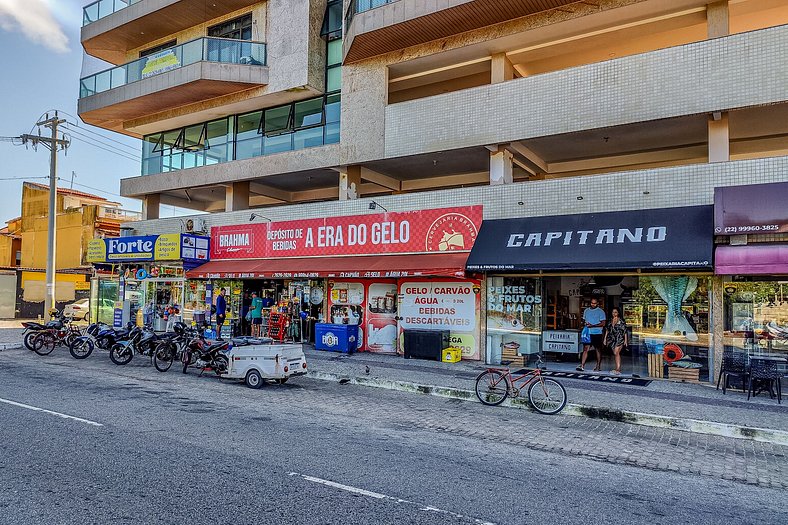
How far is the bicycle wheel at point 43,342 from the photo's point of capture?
55.0 ft

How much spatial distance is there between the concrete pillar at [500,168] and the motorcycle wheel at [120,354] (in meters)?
11.5

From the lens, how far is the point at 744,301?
12.0 metres

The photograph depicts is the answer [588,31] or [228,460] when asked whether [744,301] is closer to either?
[588,31]

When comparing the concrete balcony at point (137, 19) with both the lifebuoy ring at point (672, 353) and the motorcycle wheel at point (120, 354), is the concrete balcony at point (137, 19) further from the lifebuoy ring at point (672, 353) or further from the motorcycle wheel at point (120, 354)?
the lifebuoy ring at point (672, 353)

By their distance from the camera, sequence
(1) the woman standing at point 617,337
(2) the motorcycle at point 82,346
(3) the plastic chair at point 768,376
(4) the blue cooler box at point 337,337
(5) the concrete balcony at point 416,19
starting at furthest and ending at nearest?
(4) the blue cooler box at point 337,337 < (2) the motorcycle at point 82,346 < (5) the concrete balcony at point 416,19 < (1) the woman standing at point 617,337 < (3) the plastic chair at point 768,376

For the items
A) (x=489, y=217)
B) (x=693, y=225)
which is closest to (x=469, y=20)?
(x=489, y=217)

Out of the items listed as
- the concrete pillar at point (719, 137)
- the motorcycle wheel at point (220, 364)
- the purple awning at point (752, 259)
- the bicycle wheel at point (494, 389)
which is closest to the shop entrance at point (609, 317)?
the purple awning at point (752, 259)

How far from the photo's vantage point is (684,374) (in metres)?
12.7

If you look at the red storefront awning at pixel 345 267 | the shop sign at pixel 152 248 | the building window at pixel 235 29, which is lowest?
the red storefront awning at pixel 345 267

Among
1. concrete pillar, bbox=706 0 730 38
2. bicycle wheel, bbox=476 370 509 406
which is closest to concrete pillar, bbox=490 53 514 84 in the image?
concrete pillar, bbox=706 0 730 38

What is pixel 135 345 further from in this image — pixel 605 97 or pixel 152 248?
pixel 605 97

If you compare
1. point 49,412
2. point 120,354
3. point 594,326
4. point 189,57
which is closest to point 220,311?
point 120,354

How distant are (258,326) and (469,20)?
518 inches

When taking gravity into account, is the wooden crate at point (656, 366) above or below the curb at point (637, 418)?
above
